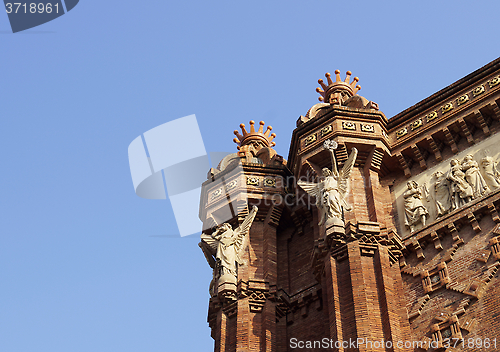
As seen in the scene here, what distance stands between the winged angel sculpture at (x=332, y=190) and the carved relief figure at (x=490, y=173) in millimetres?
3099

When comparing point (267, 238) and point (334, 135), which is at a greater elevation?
point (334, 135)

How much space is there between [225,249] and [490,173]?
659 centimetres

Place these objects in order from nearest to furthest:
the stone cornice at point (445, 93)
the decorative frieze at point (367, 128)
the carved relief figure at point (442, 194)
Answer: the carved relief figure at point (442, 194) → the stone cornice at point (445, 93) → the decorative frieze at point (367, 128)

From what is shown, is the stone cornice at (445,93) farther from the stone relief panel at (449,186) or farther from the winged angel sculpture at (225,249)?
the winged angel sculpture at (225,249)

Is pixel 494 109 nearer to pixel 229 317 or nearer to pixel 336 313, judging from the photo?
pixel 336 313

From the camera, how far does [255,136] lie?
2552 centimetres

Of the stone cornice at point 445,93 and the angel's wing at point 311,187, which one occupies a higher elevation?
the stone cornice at point 445,93

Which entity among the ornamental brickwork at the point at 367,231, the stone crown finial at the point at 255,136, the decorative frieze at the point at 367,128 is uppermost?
the stone crown finial at the point at 255,136

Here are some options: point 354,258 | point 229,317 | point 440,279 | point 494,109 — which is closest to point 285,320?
point 229,317

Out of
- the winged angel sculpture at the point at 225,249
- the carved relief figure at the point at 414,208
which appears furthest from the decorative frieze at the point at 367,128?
the winged angel sculpture at the point at 225,249

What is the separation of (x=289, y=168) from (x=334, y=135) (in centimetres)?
246

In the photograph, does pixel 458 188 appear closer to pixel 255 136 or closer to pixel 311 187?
pixel 311 187

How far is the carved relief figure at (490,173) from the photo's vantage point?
1852 cm

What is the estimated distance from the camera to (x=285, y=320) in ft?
64.4
